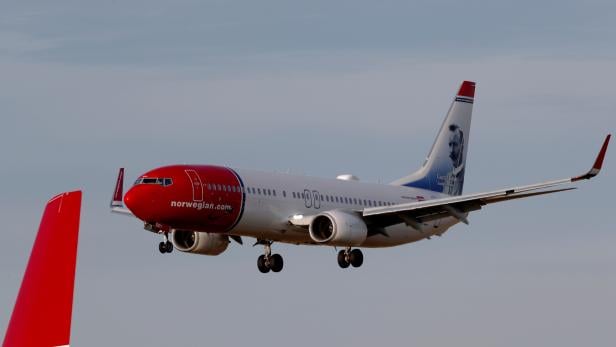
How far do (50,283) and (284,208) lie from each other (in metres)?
43.9

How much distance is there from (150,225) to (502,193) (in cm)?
1450

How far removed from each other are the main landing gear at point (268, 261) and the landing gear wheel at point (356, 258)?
118 inches

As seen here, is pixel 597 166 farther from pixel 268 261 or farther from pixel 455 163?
pixel 455 163

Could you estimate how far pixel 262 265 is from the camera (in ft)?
186

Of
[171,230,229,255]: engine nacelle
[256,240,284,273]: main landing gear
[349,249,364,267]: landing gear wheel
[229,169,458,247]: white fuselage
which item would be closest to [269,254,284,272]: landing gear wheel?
[256,240,284,273]: main landing gear

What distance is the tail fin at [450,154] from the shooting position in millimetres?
66812

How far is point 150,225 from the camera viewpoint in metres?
51.7

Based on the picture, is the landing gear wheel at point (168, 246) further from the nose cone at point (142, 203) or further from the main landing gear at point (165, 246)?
the nose cone at point (142, 203)

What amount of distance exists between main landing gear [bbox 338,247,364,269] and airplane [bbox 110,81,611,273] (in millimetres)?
43

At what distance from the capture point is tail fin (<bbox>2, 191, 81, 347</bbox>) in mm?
9242

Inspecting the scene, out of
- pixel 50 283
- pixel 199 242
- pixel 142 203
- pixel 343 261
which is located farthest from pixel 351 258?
pixel 50 283

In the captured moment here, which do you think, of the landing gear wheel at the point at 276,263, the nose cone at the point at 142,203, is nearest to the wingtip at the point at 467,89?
the landing gear wheel at the point at 276,263

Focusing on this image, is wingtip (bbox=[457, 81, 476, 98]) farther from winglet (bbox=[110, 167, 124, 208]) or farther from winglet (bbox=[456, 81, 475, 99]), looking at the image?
winglet (bbox=[110, 167, 124, 208])

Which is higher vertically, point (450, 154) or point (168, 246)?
point (450, 154)
